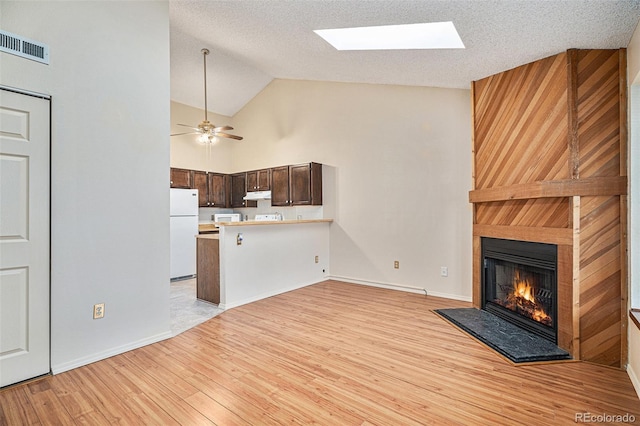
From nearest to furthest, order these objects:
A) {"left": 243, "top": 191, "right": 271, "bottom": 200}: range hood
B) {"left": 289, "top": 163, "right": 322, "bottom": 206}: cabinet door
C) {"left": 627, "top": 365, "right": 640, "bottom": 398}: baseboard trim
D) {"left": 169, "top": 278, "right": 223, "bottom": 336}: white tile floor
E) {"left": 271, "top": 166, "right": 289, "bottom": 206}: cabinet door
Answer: {"left": 627, "top": 365, "right": 640, "bottom": 398}: baseboard trim → {"left": 169, "top": 278, "right": 223, "bottom": 336}: white tile floor → {"left": 289, "top": 163, "right": 322, "bottom": 206}: cabinet door → {"left": 271, "top": 166, "right": 289, "bottom": 206}: cabinet door → {"left": 243, "top": 191, "right": 271, "bottom": 200}: range hood

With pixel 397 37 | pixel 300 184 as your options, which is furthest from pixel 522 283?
pixel 300 184

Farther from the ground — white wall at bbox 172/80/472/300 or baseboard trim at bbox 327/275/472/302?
white wall at bbox 172/80/472/300

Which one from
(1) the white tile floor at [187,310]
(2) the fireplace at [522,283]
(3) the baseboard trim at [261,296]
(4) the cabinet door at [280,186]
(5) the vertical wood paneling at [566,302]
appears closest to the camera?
(5) the vertical wood paneling at [566,302]

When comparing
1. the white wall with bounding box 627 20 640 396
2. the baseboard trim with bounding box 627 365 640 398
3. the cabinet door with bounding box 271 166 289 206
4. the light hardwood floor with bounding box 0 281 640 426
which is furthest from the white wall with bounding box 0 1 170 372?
the white wall with bounding box 627 20 640 396

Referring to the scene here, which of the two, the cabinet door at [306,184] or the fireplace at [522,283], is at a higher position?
the cabinet door at [306,184]

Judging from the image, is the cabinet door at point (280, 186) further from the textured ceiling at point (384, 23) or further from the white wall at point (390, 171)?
the textured ceiling at point (384, 23)

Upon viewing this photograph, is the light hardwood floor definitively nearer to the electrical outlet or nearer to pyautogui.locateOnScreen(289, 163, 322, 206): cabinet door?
the electrical outlet

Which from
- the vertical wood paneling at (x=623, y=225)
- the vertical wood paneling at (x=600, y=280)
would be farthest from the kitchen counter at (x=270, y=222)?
the vertical wood paneling at (x=623, y=225)

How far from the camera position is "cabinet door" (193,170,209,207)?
6520 mm

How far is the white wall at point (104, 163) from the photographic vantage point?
2318 mm

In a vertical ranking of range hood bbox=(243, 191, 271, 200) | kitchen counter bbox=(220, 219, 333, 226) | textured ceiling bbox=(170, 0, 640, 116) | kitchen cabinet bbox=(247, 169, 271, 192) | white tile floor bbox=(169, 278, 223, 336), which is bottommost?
white tile floor bbox=(169, 278, 223, 336)

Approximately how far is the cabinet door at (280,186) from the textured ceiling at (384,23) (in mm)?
1718

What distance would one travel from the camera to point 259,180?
641 centimetres

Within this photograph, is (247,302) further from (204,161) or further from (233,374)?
(204,161)
